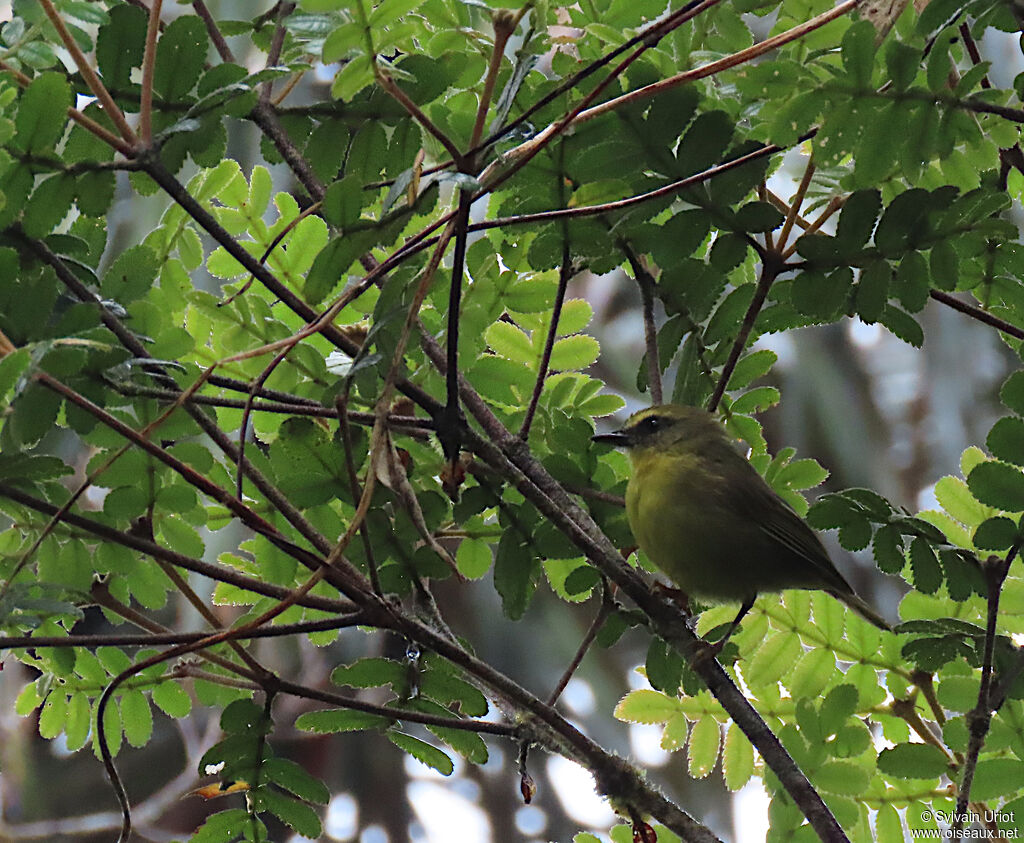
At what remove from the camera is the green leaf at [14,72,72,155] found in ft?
4.25

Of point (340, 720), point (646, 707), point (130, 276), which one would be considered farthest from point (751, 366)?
point (130, 276)

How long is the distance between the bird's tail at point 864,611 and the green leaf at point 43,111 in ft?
4.16

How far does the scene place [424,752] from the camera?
1.51 meters

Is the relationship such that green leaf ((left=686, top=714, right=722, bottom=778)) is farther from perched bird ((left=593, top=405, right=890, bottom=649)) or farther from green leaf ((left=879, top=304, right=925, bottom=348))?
green leaf ((left=879, top=304, right=925, bottom=348))

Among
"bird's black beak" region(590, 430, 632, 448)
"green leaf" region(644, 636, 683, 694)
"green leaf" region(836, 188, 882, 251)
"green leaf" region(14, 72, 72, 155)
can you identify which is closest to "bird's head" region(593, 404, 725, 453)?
"bird's black beak" region(590, 430, 632, 448)

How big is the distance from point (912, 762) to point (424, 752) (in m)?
0.65

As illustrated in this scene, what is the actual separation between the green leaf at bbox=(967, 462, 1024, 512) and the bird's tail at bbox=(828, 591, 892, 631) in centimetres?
28

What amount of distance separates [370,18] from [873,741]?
1.18m

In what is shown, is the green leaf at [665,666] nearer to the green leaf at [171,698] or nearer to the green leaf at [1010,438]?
the green leaf at [1010,438]

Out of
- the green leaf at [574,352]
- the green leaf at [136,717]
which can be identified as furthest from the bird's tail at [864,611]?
the green leaf at [136,717]

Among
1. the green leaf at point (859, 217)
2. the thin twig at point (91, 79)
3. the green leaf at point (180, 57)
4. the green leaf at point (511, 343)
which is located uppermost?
the green leaf at point (859, 217)

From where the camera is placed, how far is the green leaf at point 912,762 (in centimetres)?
154

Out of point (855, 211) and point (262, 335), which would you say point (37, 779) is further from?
point (855, 211)

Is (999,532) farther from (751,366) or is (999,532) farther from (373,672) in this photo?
(373,672)
